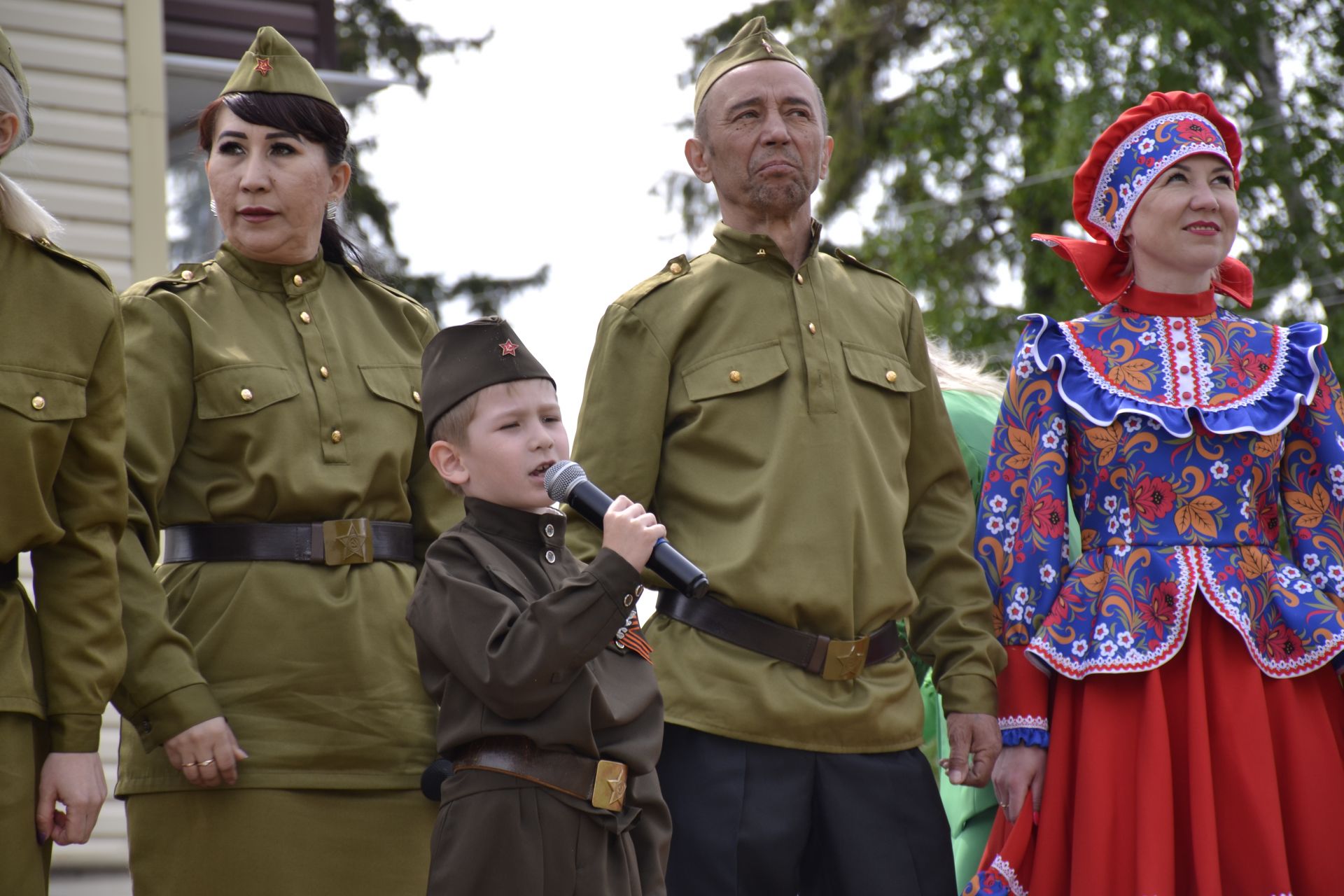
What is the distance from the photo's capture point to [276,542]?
3.32 m

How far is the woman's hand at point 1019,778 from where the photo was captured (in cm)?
357

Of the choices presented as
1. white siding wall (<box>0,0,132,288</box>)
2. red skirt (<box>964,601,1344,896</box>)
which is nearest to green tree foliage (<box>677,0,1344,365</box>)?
white siding wall (<box>0,0,132,288</box>)

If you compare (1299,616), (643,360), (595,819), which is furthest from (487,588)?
(1299,616)

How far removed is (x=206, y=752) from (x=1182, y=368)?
2.13 metres

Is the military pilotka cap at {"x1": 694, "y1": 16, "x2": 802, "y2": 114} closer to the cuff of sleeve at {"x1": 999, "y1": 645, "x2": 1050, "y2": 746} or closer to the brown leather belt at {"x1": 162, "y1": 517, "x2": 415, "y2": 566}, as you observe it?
the brown leather belt at {"x1": 162, "y1": 517, "x2": 415, "y2": 566}

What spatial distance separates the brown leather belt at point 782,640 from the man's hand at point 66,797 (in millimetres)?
1159

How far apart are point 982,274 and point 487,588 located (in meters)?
14.6

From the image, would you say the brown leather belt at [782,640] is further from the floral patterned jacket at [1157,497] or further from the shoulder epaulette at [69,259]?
the shoulder epaulette at [69,259]

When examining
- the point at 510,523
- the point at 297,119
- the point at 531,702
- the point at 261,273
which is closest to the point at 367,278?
the point at 261,273

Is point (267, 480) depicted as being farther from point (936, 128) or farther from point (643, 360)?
point (936, 128)

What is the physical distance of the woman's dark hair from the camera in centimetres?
353

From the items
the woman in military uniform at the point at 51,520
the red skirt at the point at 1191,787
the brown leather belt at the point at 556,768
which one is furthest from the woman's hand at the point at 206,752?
the red skirt at the point at 1191,787

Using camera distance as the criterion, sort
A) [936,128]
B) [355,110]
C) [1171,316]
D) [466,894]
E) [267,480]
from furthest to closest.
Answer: [355,110]
[936,128]
[1171,316]
[267,480]
[466,894]

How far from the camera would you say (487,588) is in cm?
296
